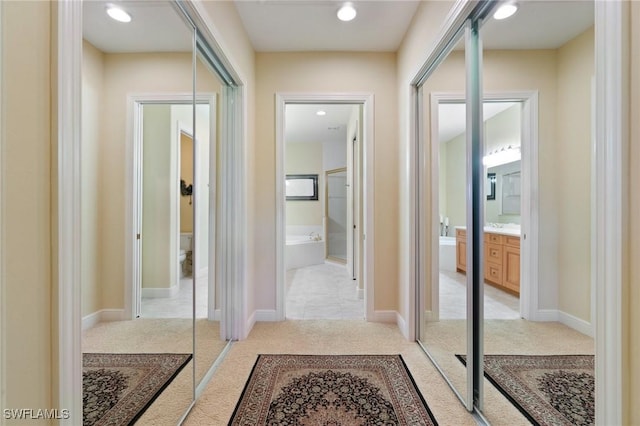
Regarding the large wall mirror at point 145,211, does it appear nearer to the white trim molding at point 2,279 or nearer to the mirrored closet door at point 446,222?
the white trim molding at point 2,279

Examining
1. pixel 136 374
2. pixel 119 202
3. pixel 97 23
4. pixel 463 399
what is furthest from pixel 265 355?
pixel 97 23

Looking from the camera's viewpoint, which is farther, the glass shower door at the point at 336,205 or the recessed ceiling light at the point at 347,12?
the glass shower door at the point at 336,205

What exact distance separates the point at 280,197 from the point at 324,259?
3.69 m

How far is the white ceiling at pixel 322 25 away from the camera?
230 cm

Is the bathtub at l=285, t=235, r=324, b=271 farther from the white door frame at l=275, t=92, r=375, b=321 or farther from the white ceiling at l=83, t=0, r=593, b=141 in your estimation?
the white ceiling at l=83, t=0, r=593, b=141

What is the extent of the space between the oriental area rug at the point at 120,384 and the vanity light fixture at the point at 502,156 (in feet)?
5.87

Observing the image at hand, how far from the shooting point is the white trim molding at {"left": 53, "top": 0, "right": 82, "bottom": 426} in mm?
744

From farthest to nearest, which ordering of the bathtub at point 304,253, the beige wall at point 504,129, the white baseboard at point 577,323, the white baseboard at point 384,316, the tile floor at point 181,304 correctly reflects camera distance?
1. the bathtub at point 304,253
2. the white baseboard at point 384,316
3. the tile floor at point 181,304
4. the beige wall at point 504,129
5. the white baseboard at point 577,323

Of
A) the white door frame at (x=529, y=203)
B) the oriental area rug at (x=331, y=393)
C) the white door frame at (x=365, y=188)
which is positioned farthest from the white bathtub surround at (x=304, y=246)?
the white door frame at (x=529, y=203)

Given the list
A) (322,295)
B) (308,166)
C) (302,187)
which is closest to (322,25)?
(322,295)

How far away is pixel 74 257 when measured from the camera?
0.78 m

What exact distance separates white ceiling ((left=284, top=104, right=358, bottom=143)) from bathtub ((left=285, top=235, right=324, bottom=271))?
234 cm

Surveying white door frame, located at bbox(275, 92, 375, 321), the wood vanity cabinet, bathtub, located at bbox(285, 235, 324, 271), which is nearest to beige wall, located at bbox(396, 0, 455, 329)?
white door frame, located at bbox(275, 92, 375, 321)

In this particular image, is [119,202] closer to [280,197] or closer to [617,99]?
[617,99]
